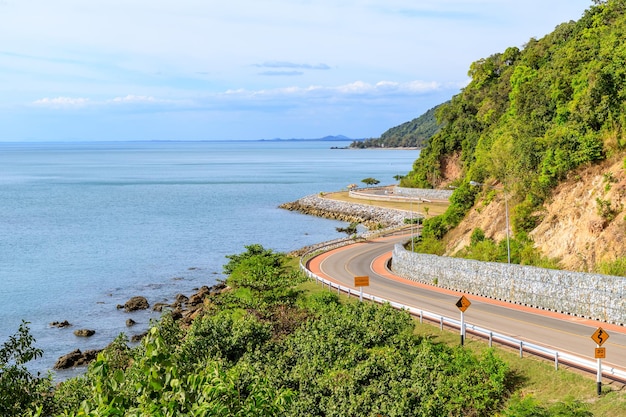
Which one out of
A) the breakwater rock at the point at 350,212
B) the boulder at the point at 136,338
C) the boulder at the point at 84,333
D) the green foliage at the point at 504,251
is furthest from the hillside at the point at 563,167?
the breakwater rock at the point at 350,212

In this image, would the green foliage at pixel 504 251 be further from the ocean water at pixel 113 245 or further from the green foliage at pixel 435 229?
the ocean water at pixel 113 245

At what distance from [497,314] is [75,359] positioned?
2570cm

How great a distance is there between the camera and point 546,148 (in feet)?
158

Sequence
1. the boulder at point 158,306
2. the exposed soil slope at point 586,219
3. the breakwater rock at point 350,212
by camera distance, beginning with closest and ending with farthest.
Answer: the exposed soil slope at point 586,219 < the boulder at point 158,306 < the breakwater rock at point 350,212

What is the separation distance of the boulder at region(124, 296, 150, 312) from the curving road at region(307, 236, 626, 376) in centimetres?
Result: 1418

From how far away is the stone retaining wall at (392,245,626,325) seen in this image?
1273 inches

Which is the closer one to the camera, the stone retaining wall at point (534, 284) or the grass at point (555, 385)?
the grass at point (555, 385)

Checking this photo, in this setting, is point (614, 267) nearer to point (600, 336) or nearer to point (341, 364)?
point (600, 336)

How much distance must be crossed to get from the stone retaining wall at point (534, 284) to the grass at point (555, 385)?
7.32m

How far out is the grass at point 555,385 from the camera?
2220 centimetres

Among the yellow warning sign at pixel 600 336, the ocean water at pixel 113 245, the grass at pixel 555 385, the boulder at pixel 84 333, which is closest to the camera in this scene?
the grass at pixel 555 385

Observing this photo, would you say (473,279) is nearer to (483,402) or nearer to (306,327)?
(306,327)

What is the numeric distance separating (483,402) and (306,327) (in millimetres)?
11608

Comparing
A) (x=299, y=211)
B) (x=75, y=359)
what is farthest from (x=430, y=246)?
(x=299, y=211)
